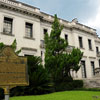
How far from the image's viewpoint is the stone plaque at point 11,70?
4.32m

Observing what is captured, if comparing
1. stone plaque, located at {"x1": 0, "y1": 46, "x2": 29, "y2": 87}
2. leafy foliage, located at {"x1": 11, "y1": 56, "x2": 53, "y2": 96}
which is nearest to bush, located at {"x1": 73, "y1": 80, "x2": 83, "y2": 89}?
leafy foliage, located at {"x1": 11, "y1": 56, "x2": 53, "y2": 96}

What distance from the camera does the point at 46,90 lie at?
10.7 m

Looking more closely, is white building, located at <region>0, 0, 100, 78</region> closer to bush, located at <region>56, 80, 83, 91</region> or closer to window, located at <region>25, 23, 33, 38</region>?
window, located at <region>25, 23, 33, 38</region>

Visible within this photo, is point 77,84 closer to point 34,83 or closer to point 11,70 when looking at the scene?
point 34,83

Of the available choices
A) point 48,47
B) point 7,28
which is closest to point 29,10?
point 7,28

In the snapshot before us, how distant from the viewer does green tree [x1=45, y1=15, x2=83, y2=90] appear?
1361 cm

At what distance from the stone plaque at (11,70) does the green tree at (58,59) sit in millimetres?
8944

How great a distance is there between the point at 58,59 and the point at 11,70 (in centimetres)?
958

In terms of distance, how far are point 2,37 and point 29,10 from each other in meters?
6.12

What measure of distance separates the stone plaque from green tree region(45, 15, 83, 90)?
8.94 m

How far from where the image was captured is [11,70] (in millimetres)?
4473

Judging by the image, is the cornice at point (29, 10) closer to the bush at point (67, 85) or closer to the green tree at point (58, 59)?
the green tree at point (58, 59)

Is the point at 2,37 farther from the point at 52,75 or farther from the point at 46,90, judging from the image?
the point at 46,90

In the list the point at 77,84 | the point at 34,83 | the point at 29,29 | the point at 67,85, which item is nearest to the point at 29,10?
the point at 29,29
